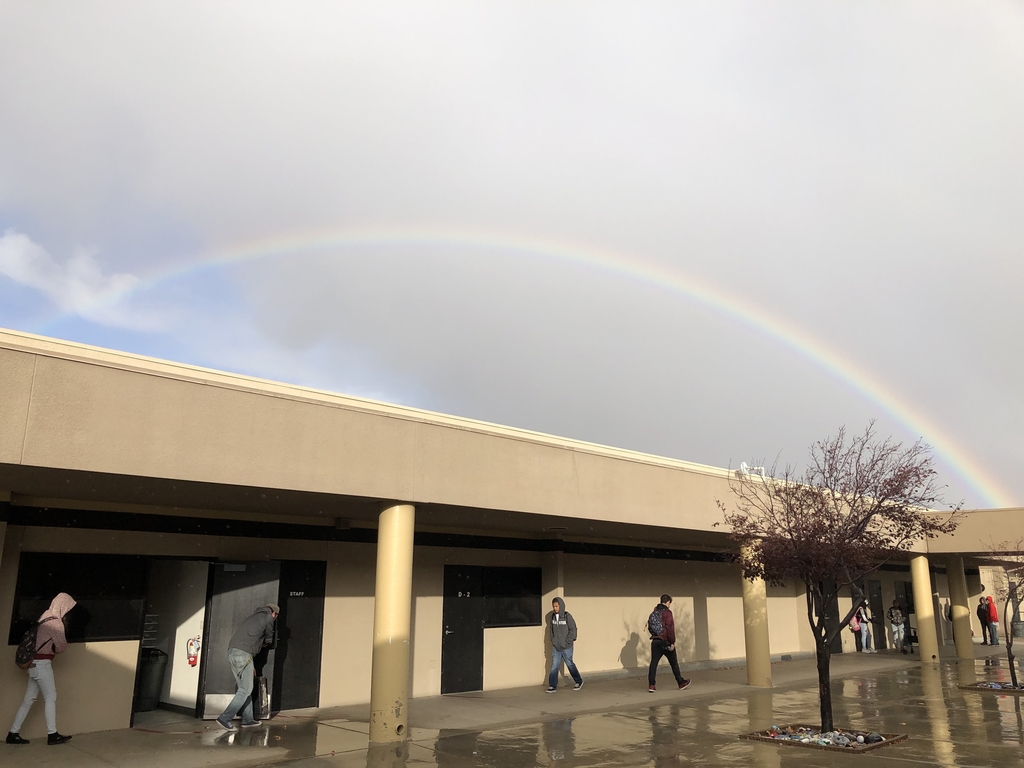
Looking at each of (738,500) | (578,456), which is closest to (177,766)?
(578,456)

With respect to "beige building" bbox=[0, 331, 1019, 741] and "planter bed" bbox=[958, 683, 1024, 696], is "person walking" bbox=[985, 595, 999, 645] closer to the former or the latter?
"planter bed" bbox=[958, 683, 1024, 696]

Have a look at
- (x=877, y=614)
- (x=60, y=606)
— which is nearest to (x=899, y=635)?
(x=877, y=614)

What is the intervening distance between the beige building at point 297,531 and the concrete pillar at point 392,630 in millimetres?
24

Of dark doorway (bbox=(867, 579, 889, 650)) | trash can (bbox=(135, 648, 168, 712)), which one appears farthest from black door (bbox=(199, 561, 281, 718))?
dark doorway (bbox=(867, 579, 889, 650))

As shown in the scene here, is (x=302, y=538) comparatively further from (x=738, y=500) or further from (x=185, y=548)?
(x=738, y=500)

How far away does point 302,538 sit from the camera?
13070 millimetres

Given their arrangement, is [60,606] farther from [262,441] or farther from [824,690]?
[824,690]

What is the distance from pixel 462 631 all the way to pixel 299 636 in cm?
329

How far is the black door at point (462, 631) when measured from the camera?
47.9 feet

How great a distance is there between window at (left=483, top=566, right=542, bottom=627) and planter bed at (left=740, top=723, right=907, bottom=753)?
240 inches

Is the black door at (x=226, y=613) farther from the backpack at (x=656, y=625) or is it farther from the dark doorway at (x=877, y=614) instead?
the dark doorway at (x=877, y=614)

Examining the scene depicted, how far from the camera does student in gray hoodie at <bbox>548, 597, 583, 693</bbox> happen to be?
14.7 m

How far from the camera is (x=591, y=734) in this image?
1057 centimetres

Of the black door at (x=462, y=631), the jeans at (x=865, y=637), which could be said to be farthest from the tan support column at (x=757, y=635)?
the jeans at (x=865, y=637)
